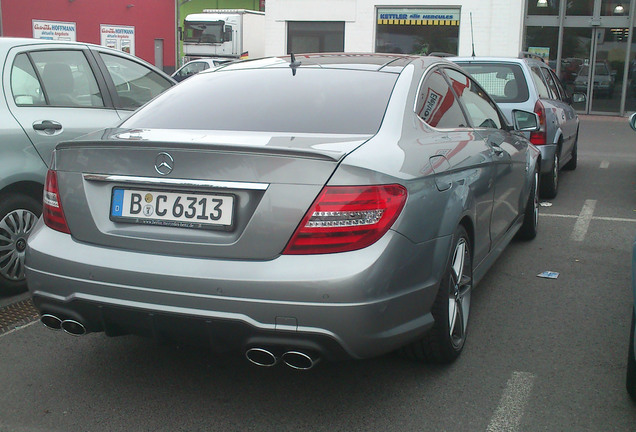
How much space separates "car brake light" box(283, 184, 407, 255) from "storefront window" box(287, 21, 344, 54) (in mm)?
22537

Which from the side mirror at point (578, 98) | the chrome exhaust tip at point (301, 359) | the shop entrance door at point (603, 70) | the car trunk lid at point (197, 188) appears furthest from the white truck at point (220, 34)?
the chrome exhaust tip at point (301, 359)

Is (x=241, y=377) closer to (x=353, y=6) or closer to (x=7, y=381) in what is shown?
(x=7, y=381)

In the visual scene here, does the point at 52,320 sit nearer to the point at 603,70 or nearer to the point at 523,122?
the point at 523,122

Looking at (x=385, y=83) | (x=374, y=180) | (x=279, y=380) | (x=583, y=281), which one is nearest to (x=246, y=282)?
(x=374, y=180)

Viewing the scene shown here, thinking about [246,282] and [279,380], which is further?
[279,380]

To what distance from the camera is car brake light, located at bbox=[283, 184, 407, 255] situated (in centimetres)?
294

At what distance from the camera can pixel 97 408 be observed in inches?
134

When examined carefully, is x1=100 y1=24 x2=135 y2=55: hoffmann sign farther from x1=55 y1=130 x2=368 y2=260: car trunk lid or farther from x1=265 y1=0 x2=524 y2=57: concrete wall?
x1=55 y1=130 x2=368 y2=260: car trunk lid

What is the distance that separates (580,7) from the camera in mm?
21641

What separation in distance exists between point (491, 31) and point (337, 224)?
860 inches

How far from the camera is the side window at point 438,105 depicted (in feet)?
12.7

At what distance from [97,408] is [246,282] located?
3.38 ft

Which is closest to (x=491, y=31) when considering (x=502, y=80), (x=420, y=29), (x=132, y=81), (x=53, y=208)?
(x=420, y=29)

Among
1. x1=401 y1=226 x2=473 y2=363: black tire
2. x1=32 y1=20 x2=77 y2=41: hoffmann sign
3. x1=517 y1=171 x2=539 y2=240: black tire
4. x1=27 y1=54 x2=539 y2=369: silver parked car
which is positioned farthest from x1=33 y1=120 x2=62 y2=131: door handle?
x1=32 y1=20 x2=77 y2=41: hoffmann sign
